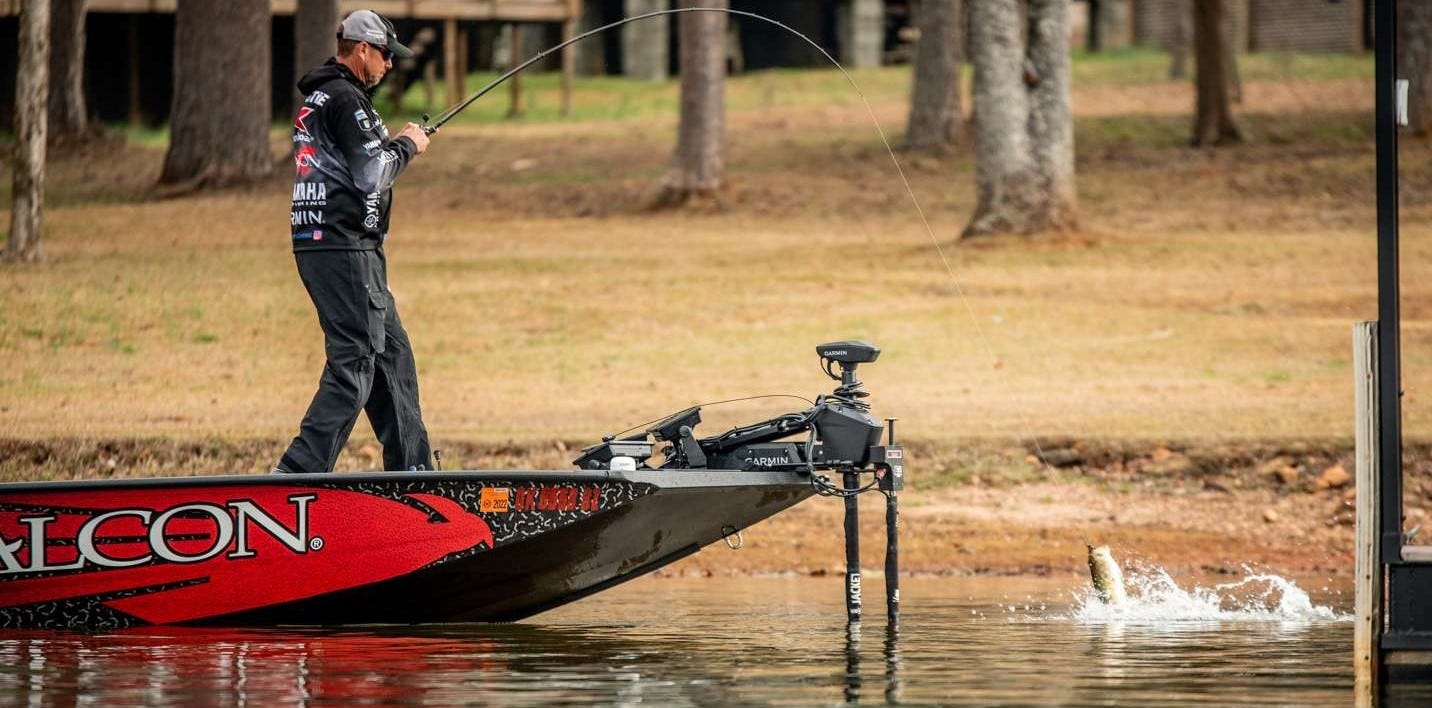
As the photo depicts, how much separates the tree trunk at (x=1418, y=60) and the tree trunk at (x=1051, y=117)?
8.24m

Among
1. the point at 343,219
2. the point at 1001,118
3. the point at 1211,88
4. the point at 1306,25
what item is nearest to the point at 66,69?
the point at 1001,118

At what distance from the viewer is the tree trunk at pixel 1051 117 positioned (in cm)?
2139

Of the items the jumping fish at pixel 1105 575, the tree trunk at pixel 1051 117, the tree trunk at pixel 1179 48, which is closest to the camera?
the jumping fish at pixel 1105 575

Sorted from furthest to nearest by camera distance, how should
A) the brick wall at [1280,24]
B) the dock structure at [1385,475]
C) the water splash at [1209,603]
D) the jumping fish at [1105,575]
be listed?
the brick wall at [1280,24], the water splash at [1209,603], the jumping fish at [1105,575], the dock structure at [1385,475]

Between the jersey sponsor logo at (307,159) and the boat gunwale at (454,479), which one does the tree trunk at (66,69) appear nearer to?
the jersey sponsor logo at (307,159)

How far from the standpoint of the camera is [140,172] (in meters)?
28.9

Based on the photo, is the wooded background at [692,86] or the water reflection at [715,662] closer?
the water reflection at [715,662]

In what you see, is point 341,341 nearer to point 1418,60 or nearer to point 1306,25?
point 1418,60

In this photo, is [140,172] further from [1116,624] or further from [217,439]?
[1116,624]

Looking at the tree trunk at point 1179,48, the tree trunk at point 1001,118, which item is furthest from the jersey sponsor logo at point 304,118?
the tree trunk at point 1179,48

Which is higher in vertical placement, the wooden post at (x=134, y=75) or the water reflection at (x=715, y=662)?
the wooden post at (x=134, y=75)

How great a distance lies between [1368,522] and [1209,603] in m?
2.84

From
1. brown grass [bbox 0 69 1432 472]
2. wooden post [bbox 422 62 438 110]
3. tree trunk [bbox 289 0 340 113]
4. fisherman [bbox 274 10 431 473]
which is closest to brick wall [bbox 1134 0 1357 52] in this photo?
brown grass [bbox 0 69 1432 472]

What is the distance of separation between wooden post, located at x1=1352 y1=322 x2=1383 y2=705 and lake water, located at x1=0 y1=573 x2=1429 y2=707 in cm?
15
